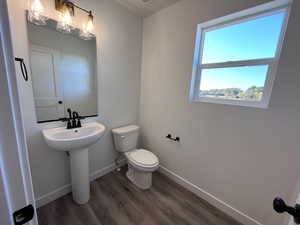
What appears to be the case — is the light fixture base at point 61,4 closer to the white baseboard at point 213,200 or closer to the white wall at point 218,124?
the white wall at point 218,124

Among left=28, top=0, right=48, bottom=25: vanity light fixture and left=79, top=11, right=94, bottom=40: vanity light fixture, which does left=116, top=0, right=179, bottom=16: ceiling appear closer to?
left=79, top=11, right=94, bottom=40: vanity light fixture

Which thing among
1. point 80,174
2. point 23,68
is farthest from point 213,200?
point 23,68

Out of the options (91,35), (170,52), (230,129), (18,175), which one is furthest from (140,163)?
(91,35)

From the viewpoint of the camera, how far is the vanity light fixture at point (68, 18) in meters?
1.22

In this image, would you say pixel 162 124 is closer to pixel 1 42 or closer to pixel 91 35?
pixel 91 35

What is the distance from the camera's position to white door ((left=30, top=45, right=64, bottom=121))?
122cm

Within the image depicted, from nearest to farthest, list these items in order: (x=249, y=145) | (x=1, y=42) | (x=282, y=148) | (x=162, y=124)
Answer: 1. (x=1, y=42)
2. (x=282, y=148)
3. (x=249, y=145)
4. (x=162, y=124)

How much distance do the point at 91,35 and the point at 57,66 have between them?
0.52 m

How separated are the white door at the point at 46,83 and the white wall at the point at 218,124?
1.17 m

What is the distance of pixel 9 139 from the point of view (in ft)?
1.13

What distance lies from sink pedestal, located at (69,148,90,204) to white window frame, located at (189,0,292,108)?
4.66ft

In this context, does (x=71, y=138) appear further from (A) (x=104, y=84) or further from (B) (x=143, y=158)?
(B) (x=143, y=158)

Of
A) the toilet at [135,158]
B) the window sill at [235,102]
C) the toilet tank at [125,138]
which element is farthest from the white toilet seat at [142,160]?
the window sill at [235,102]

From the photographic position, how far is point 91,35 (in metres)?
1.49
